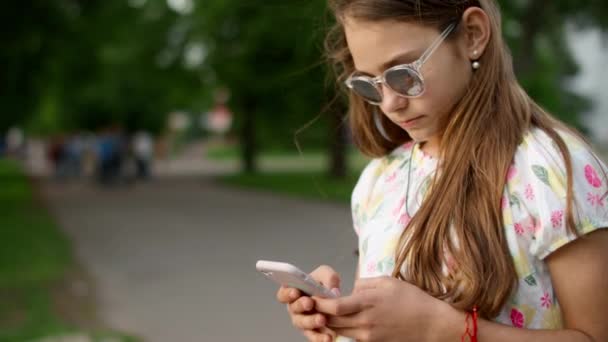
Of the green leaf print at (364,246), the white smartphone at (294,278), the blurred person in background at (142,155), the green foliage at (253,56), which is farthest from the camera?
the blurred person in background at (142,155)

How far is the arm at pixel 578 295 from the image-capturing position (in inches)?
52.9

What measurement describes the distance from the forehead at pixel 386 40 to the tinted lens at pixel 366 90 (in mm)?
41

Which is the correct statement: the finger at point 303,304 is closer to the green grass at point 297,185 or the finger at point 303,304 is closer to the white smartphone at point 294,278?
the white smartphone at point 294,278

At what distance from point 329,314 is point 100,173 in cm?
2208

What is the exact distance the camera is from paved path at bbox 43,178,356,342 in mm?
6095

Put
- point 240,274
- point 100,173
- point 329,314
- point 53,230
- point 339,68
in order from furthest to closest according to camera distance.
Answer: point 100,173 → point 53,230 → point 240,274 → point 339,68 → point 329,314

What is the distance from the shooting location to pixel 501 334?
139cm

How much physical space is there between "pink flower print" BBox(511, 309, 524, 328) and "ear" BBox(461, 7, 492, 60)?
1.62 feet

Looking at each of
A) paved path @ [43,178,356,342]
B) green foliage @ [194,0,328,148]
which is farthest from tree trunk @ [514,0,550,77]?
paved path @ [43,178,356,342]

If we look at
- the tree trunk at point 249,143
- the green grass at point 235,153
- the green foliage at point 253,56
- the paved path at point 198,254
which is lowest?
the green grass at point 235,153

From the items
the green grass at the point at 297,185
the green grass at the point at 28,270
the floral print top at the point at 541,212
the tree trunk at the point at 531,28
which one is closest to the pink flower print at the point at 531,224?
the floral print top at the point at 541,212

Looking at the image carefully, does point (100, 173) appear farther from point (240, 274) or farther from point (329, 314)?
point (329, 314)

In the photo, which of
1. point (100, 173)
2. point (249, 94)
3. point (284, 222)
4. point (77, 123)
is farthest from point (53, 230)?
point (77, 123)

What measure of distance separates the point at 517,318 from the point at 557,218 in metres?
0.21
